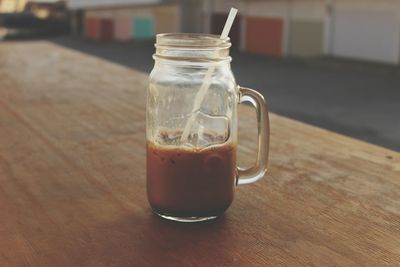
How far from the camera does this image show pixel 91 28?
7.02 meters

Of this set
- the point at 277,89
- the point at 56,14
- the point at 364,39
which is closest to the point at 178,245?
the point at 277,89

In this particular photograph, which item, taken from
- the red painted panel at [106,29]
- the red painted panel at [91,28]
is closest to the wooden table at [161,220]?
the red painted panel at [106,29]

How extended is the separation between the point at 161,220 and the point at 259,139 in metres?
0.11

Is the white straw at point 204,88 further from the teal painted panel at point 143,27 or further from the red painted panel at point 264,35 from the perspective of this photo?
the teal painted panel at point 143,27

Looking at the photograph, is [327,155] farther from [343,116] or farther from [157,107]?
[343,116]

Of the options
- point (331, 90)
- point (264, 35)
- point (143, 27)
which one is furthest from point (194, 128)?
point (143, 27)

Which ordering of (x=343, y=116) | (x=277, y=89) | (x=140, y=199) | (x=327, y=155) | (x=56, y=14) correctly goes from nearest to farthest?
(x=140, y=199), (x=327, y=155), (x=343, y=116), (x=277, y=89), (x=56, y=14)

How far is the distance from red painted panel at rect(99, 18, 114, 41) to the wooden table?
19.3 ft

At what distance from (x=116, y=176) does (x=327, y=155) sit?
0.87 ft

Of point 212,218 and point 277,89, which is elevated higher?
point 212,218

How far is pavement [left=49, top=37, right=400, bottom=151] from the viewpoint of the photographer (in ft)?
7.59

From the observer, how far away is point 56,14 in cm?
748

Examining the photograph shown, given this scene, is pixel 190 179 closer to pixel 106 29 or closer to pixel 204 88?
pixel 204 88

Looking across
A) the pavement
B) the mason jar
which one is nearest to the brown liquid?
the mason jar
